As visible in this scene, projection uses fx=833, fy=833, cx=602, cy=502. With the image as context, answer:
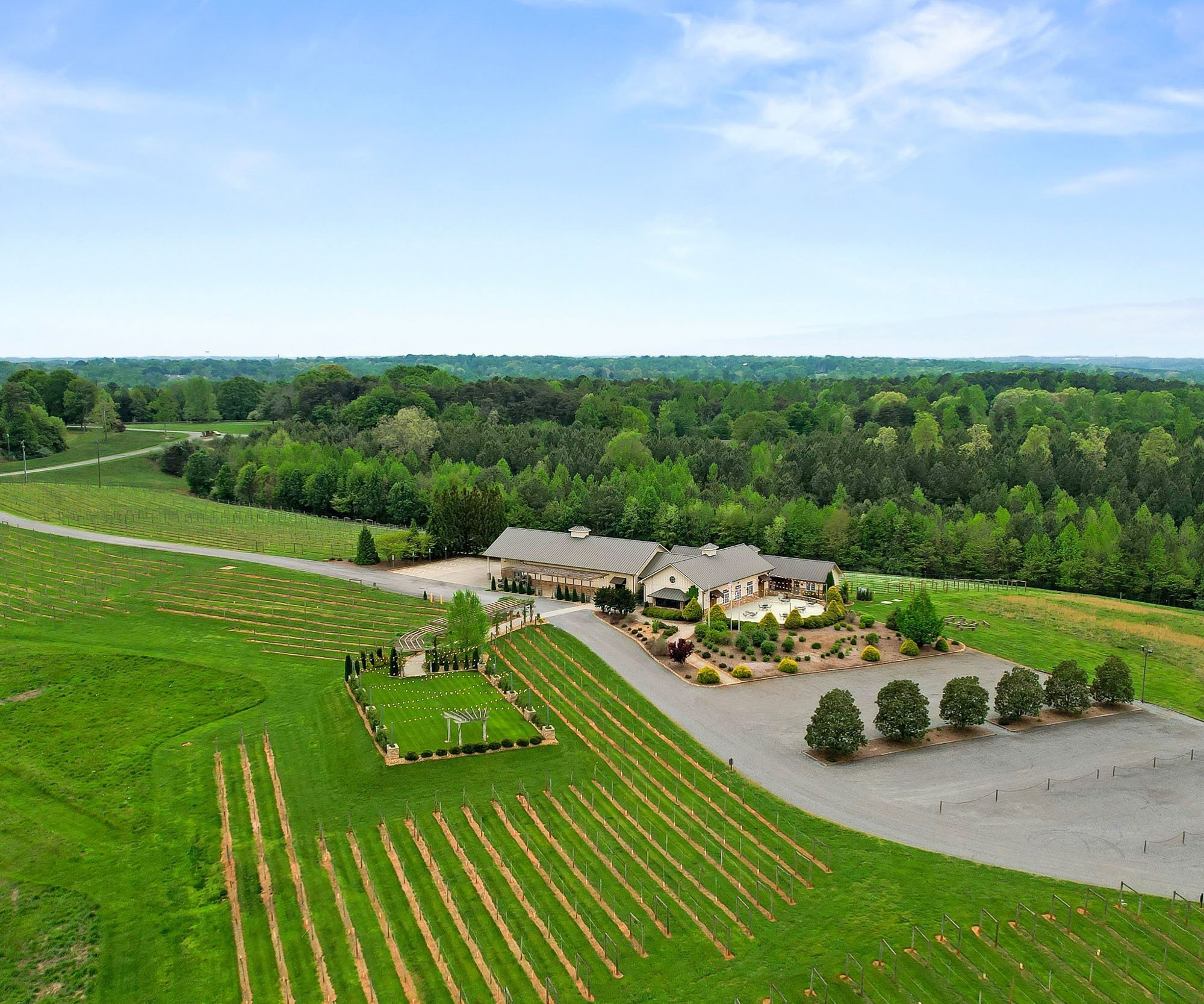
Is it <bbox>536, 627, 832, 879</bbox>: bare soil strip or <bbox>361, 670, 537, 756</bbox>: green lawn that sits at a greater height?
<bbox>361, 670, 537, 756</bbox>: green lawn

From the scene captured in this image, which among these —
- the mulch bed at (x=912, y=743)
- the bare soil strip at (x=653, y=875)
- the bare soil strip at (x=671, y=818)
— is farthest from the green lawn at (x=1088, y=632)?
the bare soil strip at (x=653, y=875)

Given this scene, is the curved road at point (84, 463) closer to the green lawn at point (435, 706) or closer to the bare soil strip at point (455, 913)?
the green lawn at point (435, 706)

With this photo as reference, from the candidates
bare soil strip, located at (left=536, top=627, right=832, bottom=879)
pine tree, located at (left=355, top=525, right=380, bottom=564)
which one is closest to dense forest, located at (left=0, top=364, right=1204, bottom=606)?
pine tree, located at (left=355, top=525, right=380, bottom=564)

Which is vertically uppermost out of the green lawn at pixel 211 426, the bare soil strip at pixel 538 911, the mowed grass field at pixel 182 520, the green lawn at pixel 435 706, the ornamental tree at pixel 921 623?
the green lawn at pixel 211 426

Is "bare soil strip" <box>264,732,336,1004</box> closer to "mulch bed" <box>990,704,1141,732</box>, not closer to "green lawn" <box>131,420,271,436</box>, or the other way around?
"mulch bed" <box>990,704,1141,732</box>

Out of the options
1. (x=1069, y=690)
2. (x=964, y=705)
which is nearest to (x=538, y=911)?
(x=964, y=705)

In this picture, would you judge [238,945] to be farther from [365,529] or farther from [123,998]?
[365,529]

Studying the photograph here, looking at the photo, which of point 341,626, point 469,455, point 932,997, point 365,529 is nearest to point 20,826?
point 341,626

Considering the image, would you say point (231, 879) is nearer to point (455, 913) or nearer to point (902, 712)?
point (455, 913)
